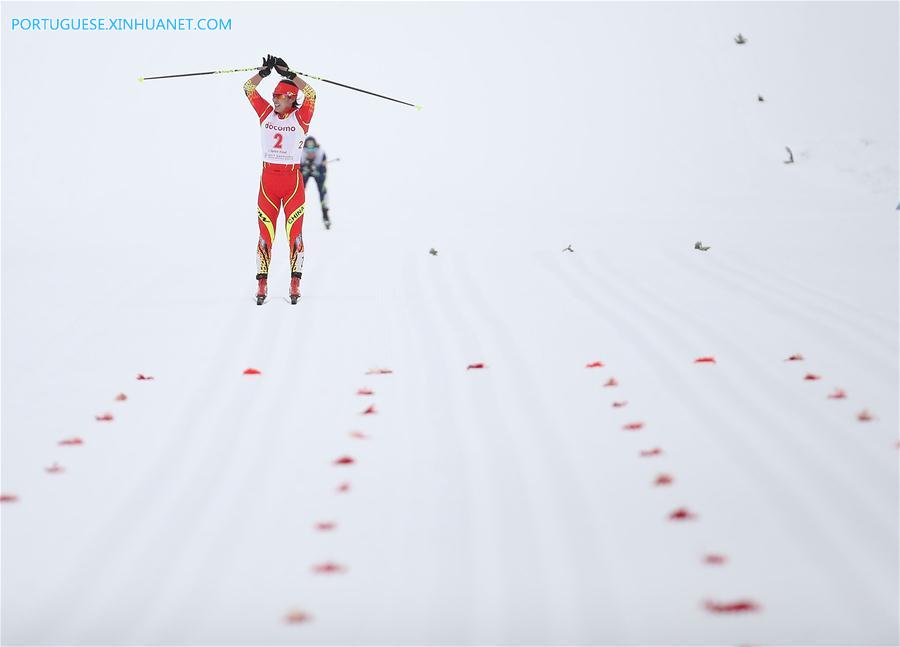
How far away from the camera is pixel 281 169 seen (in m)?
9.17

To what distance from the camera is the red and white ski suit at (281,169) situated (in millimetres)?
8984

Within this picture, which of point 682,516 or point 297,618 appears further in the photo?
point 682,516

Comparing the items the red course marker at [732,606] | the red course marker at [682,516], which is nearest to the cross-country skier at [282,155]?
the red course marker at [682,516]

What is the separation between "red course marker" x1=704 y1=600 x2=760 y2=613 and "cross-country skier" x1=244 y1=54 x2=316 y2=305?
6.21 m

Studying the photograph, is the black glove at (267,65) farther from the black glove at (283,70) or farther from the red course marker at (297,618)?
the red course marker at (297,618)

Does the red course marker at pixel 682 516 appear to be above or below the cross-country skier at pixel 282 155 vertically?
below

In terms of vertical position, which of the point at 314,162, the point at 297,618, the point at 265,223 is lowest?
the point at 297,618

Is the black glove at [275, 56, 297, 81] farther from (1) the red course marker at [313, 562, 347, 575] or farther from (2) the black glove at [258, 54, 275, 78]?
(1) the red course marker at [313, 562, 347, 575]

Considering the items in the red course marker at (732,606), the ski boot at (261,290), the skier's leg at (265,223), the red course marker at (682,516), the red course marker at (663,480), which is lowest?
the red course marker at (732,606)

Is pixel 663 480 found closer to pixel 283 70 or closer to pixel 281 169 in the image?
pixel 281 169

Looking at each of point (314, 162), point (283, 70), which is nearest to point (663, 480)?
point (283, 70)

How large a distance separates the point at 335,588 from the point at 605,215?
1310cm

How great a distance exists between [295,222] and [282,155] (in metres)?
0.65

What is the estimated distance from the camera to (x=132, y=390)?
6.47m
